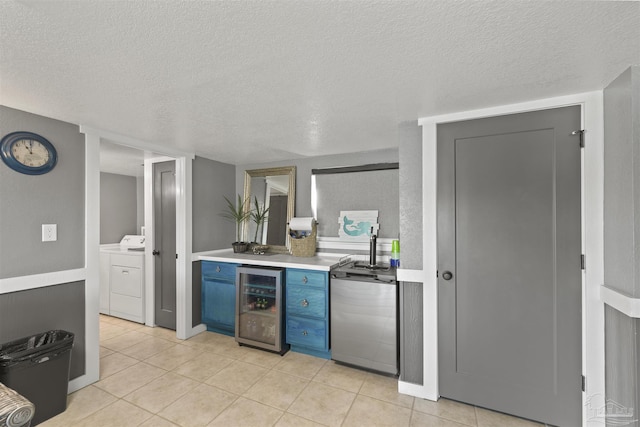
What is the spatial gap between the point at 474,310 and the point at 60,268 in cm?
320

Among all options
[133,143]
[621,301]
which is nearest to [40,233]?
[133,143]

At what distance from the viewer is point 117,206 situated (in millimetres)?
4867

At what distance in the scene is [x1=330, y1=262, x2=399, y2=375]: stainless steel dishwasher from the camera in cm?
244

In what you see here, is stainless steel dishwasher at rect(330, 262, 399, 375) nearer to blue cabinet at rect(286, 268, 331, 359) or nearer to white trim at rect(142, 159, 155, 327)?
blue cabinet at rect(286, 268, 331, 359)

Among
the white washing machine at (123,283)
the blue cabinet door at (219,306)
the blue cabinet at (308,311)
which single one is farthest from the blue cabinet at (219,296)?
the white washing machine at (123,283)

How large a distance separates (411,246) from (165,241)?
3.02m

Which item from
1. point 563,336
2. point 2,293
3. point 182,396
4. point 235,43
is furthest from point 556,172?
point 2,293

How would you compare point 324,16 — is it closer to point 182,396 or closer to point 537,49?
point 537,49

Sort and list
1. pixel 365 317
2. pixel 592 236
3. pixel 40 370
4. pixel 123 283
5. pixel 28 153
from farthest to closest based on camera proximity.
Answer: pixel 123 283, pixel 365 317, pixel 28 153, pixel 40 370, pixel 592 236

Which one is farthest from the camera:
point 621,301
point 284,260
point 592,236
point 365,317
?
point 284,260

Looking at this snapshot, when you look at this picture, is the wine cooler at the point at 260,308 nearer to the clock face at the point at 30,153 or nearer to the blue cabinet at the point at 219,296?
the blue cabinet at the point at 219,296

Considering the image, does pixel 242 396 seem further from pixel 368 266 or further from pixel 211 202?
pixel 211 202

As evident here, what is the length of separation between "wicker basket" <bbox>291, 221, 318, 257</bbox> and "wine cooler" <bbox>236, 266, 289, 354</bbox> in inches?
16.6

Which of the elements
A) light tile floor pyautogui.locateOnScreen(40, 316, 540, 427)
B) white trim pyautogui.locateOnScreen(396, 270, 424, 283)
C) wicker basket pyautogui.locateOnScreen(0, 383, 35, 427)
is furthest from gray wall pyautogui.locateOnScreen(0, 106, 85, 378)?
white trim pyautogui.locateOnScreen(396, 270, 424, 283)
